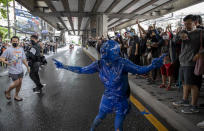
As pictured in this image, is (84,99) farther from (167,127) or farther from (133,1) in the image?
(133,1)

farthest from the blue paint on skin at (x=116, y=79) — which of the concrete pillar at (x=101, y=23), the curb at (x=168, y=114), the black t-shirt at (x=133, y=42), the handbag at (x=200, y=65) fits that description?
the concrete pillar at (x=101, y=23)

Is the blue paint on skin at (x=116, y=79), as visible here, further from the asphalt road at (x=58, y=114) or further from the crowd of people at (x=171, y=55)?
the asphalt road at (x=58, y=114)

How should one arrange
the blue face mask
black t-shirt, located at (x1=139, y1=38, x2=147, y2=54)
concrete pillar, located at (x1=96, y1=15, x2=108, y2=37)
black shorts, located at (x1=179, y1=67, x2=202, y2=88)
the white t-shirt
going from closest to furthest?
1. the blue face mask
2. black shorts, located at (x1=179, y1=67, x2=202, y2=88)
3. the white t-shirt
4. black t-shirt, located at (x1=139, y1=38, x2=147, y2=54)
5. concrete pillar, located at (x1=96, y1=15, x2=108, y2=37)

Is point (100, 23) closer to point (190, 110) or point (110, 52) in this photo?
point (190, 110)

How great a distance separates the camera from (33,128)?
11.2 feet

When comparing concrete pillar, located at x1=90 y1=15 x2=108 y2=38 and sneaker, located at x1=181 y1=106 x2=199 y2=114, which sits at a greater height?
concrete pillar, located at x1=90 y1=15 x2=108 y2=38

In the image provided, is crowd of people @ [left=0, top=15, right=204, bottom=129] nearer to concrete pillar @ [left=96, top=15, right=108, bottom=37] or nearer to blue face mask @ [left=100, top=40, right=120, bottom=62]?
blue face mask @ [left=100, top=40, right=120, bottom=62]

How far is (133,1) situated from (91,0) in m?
3.90

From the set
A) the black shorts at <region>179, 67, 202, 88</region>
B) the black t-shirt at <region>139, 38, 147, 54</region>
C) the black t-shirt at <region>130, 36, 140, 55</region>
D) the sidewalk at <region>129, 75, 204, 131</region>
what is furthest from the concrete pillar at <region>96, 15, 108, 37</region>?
the black shorts at <region>179, 67, 202, 88</region>

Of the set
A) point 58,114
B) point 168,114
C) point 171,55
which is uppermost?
point 171,55

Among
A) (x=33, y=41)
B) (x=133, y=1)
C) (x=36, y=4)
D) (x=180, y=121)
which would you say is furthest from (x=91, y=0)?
(x=180, y=121)

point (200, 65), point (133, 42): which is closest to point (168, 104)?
point (200, 65)

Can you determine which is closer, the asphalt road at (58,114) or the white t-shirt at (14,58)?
the asphalt road at (58,114)

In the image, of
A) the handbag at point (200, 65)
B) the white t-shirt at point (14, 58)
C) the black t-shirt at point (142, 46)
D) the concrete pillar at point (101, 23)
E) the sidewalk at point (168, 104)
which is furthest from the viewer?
the concrete pillar at point (101, 23)
